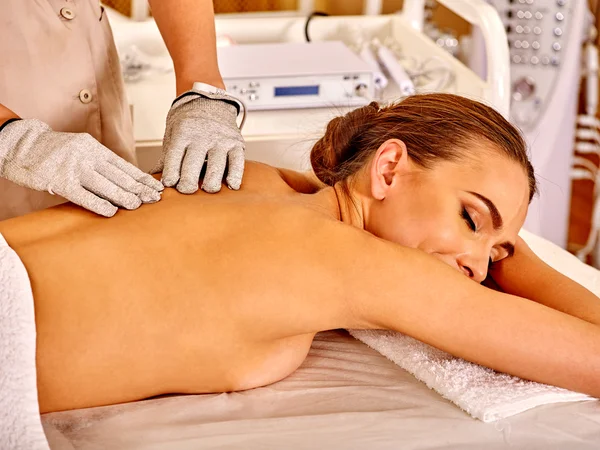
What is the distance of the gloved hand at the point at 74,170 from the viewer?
1146 millimetres

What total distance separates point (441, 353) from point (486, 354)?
13 centimetres

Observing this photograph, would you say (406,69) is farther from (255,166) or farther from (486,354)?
(486,354)

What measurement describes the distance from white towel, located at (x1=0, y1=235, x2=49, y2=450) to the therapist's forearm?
0.63 m

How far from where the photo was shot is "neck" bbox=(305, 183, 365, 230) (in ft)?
4.29

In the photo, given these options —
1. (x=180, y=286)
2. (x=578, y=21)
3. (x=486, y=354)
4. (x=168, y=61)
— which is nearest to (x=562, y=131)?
(x=578, y=21)

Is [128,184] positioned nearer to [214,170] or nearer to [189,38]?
[214,170]

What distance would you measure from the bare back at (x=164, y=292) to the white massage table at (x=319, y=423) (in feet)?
0.15

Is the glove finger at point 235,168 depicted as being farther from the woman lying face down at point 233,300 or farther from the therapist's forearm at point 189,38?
the therapist's forearm at point 189,38

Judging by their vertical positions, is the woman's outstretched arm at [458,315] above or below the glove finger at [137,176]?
below

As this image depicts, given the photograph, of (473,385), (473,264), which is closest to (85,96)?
(473,264)

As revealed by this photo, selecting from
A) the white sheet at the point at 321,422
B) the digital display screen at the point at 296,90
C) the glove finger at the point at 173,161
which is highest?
the glove finger at the point at 173,161

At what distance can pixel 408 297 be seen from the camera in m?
1.08

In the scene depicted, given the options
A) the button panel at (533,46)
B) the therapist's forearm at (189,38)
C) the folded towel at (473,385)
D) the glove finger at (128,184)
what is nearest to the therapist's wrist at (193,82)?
the therapist's forearm at (189,38)

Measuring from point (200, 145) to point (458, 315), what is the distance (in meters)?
0.48
